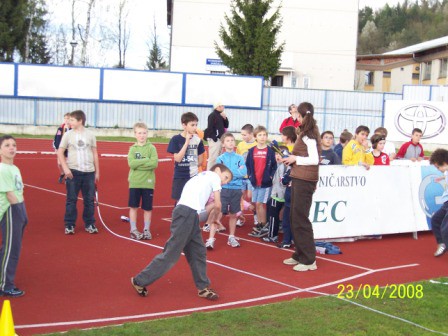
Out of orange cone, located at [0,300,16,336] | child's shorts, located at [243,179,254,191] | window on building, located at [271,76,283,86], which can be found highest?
window on building, located at [271,76,283,86]

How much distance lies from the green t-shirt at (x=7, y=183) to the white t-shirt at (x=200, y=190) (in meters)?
1.81

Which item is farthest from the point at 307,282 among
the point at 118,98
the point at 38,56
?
the point at 38,56

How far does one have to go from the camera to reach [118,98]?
109ft

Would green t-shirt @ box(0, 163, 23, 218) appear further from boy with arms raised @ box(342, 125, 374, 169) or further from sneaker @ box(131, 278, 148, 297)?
boy with arms raised @ box(342, 125, 374, 169)

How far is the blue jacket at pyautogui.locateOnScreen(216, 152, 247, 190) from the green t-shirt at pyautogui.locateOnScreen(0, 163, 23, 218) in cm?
382

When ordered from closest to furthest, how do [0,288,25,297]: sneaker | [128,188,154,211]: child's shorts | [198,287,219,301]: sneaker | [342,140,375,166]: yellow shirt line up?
[0,288,25,297]: sneaker, [198,287,219,301]: sneaker, [128,188,154,211]: child's shorts, [342,140,375,166]: yellow shirt

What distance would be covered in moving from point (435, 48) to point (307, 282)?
57213 mm

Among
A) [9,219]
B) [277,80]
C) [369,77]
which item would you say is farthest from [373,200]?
[369,77]

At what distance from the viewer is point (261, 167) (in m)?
10.4

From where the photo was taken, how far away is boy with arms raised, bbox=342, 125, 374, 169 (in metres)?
10.9

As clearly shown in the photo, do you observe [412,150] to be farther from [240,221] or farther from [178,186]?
[178,186]

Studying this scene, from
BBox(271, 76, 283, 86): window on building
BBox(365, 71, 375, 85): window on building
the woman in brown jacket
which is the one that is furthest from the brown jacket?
BBox(365, 71, 375, 85): window on building

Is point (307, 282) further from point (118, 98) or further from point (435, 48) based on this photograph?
point (435, 48)

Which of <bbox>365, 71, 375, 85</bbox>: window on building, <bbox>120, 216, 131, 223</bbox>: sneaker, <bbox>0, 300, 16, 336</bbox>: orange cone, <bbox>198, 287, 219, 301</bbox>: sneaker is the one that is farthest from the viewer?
<bbox>365, 71, 375, 85</bbox>: window on building
